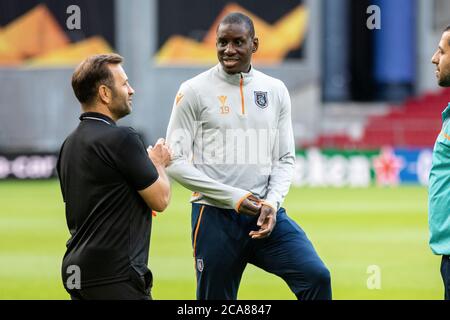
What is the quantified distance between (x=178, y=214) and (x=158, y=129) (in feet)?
45.1

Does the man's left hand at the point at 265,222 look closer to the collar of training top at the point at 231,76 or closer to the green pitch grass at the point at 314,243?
the collar of training top at the point at 231,76

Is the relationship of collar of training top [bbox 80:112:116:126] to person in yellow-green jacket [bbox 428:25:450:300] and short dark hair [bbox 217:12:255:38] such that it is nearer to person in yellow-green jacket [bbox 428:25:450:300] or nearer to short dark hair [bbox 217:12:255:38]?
short dark hair [bbox 217:12:255:38]

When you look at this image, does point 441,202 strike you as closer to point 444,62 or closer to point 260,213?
point 444,62

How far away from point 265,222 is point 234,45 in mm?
1134

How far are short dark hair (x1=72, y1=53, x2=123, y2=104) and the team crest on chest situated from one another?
1164 millimetres

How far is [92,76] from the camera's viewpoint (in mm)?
4938

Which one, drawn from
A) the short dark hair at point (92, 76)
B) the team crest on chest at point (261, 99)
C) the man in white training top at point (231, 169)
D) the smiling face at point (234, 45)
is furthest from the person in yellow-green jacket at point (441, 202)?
the short dark hair at point (92, 76)

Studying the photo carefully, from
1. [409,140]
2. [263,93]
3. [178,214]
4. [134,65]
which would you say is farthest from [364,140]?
[263,93]

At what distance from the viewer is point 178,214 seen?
1673 cm

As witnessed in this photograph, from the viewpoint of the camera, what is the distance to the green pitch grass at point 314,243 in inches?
370

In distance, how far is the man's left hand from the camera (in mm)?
5469

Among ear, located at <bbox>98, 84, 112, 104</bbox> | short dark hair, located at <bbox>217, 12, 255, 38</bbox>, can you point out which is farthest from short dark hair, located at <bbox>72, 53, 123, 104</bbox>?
short dark hair, located at <bbox>217, 12, 255, 38</bbox>

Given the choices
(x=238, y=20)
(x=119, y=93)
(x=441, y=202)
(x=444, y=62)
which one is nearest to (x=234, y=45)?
(x=238, y=20)

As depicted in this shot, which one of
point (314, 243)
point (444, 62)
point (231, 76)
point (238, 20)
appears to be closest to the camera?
point (444, 62)
